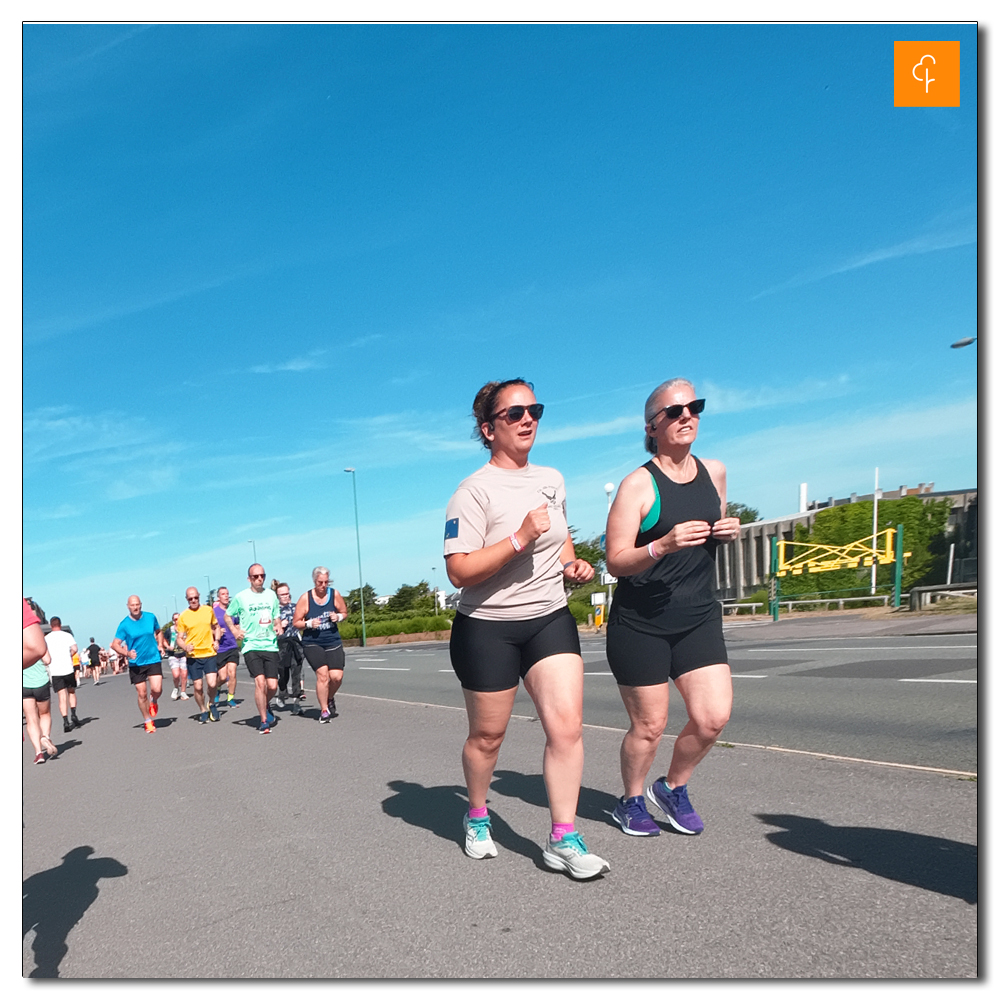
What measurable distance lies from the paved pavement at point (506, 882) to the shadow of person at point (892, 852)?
0.01 metres

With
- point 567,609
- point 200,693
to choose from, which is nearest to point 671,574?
point 567,609

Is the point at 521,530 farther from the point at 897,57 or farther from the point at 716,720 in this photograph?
the point at 897,57

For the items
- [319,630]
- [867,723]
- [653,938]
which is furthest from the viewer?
[319,630]

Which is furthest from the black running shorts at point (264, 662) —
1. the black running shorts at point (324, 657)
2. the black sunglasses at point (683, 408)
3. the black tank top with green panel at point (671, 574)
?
the black sunglasses at point (683, 408)

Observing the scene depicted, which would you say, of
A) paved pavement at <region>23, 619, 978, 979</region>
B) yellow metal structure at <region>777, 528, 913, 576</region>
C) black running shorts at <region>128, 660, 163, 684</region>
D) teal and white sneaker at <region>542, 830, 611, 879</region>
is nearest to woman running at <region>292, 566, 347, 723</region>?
black running shorts at <region>128, 660, 163, 684</region>

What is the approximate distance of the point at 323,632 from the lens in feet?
36.1

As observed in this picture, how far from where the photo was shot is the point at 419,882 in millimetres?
3850

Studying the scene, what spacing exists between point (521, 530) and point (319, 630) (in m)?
7.75

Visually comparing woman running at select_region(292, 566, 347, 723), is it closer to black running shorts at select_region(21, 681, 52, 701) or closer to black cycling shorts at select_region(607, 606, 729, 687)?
black running shorts at select_region(21, 681, 52, 701)

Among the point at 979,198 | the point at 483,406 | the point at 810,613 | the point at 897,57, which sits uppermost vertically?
the point at 897,57

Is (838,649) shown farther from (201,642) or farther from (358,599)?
(358,599)

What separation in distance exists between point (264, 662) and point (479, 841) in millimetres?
7305

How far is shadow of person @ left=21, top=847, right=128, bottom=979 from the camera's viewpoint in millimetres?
3381

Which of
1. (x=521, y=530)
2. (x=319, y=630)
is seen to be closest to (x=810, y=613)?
(x=319, y=630)
